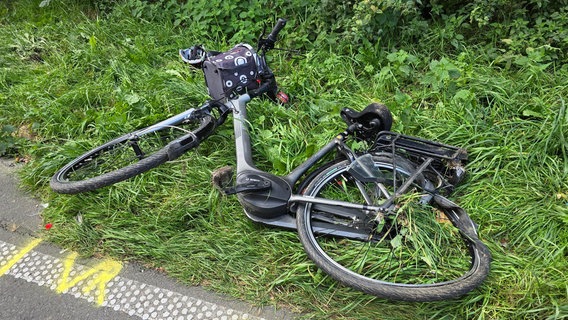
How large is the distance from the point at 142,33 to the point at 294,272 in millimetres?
3551

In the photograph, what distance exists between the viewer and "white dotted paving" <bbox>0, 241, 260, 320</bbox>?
8.30ft

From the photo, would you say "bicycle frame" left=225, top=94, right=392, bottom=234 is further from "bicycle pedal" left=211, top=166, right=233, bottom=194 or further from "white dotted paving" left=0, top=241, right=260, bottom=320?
"white dotted paving" left=0, top=241, right=260, bottom=320

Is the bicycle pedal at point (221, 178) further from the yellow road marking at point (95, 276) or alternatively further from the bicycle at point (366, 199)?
the yellow road marking at point (95, 276)

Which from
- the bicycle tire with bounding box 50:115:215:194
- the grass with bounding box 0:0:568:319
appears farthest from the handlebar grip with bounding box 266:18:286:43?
the bicycle tire with bounding box 50:115:215:194

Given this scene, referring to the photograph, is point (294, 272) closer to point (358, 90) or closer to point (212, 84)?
point (212, 84)

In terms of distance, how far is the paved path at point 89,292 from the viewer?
8.36 ft

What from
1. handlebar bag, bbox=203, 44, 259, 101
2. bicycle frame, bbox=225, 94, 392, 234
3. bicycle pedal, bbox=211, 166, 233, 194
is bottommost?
bicycle frame, bbox=225, 94, 392, 234

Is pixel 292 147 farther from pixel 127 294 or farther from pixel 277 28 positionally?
pixel 127 294

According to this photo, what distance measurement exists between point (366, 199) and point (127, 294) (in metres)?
1.53

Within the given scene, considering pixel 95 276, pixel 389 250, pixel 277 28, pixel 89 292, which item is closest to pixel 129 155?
pixel 95 276

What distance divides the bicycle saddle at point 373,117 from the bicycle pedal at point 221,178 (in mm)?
870

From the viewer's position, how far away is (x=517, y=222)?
270cm

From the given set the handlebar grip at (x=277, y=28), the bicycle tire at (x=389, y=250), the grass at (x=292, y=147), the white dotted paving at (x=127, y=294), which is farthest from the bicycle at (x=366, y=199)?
the white dotted paving at (x=127, y=294)

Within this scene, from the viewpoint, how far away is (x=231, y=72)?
326cm
